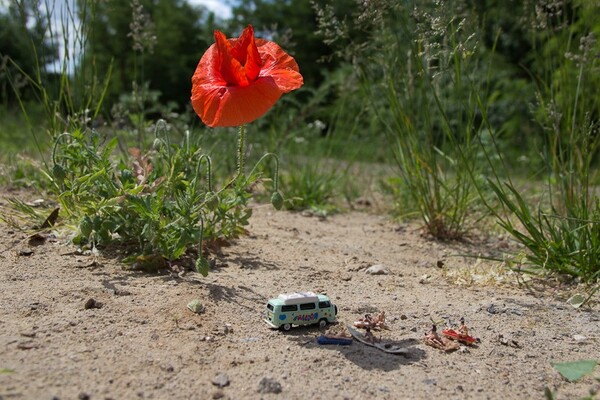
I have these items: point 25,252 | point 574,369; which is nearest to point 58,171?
point 25,252

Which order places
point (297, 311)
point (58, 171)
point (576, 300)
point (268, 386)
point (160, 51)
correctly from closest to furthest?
point (268, 386) → point (297, 311) → point (58, 171) → point (576, 300) → point (160, 51)

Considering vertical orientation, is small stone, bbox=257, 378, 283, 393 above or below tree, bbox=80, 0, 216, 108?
below

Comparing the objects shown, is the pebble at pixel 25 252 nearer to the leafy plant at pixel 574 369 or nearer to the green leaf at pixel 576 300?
the leafy plant at pixel 574 369

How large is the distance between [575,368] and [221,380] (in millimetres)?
828

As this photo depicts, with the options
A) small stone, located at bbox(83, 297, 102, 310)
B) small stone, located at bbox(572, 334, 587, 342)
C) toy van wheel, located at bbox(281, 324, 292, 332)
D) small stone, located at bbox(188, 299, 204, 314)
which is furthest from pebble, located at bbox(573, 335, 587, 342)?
small stone, located at bbox(83, 297, 102, 310)

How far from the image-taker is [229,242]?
264cm

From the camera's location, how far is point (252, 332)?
1821 millimetres

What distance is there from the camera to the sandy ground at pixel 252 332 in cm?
151

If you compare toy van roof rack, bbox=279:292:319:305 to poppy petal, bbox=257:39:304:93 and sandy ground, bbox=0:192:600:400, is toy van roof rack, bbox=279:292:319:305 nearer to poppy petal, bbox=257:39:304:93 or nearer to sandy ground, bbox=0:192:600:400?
sandy ground, bbox=0:192:600:400

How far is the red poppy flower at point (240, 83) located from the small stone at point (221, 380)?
68 centimetres

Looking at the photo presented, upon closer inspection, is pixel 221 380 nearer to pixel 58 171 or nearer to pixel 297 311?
pixel 297 311

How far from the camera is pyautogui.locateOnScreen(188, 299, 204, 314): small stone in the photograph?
1873 mm

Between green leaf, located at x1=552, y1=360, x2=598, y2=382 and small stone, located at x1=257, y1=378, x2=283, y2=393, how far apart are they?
2.19 feet

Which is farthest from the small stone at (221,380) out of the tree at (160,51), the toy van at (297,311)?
the tree at (160,51)
